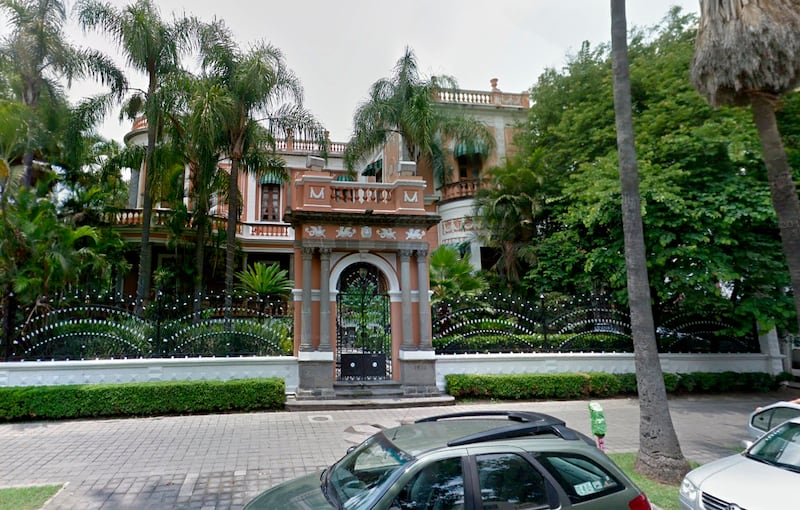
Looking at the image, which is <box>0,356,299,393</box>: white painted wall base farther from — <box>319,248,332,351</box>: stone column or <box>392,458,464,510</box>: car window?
<box>392,458,464,510</box>: car window

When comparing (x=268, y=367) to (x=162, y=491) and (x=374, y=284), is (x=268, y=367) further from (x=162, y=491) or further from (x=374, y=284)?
(x=162, y=491)

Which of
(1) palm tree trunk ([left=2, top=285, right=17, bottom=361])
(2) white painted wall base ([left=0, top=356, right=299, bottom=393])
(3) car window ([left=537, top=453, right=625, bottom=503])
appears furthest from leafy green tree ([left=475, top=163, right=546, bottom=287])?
(1) palm tree trunk ([left=2, top=285, right=17, bottom=361])

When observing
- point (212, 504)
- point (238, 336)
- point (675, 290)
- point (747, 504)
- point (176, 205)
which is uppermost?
point (176, 205)

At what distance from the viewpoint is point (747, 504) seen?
3975mm

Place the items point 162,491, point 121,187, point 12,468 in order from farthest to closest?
point 121,187 < point 12,468 < point 162,491

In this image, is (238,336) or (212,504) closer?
(212,504)

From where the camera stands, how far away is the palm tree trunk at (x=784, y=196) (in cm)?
715

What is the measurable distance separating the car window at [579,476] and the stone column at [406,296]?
847 cm

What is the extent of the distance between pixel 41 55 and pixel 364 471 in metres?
17.5

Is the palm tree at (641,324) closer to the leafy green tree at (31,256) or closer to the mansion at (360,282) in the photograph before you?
the mansion at (360,282)

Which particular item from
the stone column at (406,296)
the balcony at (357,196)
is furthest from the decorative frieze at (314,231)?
the stone column at (406,296)

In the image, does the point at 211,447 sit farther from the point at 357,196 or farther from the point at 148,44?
the point at 148,44

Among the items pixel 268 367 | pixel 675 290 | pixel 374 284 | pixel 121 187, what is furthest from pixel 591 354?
pixel 121 187

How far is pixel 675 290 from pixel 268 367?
10991 millimetres
